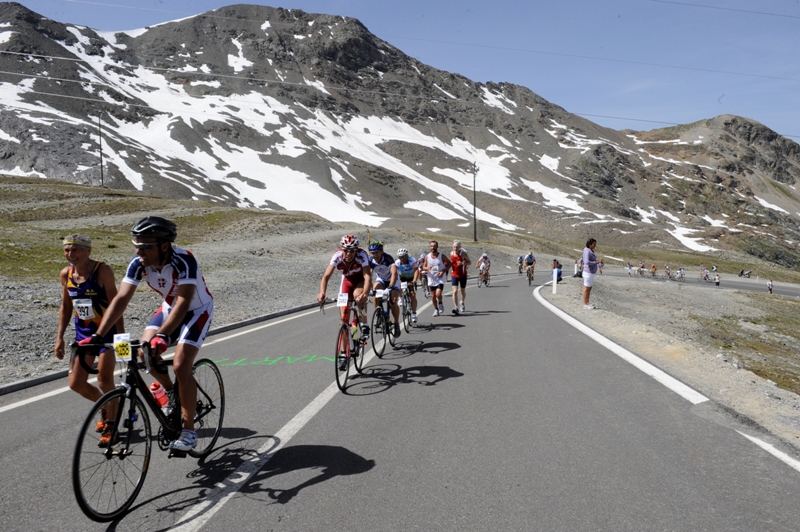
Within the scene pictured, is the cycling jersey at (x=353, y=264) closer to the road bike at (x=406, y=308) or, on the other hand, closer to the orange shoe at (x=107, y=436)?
the road bike at (x=406, y=308)

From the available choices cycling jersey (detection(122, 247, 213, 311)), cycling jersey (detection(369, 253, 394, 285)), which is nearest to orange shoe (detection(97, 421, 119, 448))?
cycling jersey (detection(122, 247, 213, 311))

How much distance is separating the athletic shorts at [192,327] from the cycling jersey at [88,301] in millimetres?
757

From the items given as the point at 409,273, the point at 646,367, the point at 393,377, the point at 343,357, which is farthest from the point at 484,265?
the point at 343,357

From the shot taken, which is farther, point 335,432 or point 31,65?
point 31,65

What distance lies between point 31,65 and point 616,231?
432 feet

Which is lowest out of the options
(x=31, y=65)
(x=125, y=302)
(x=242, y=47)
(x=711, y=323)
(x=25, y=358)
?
(x=711, y=323)

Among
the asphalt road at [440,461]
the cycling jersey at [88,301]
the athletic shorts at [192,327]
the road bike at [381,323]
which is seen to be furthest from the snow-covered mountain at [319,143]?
the athletic shorts at [192,327]

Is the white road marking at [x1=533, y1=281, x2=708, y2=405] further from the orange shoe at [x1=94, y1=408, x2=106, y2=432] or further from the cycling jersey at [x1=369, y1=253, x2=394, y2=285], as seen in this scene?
the orange shoe at [x1=94, y1=408, x2=106, y2=432]

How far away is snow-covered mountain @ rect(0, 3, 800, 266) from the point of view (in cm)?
10156

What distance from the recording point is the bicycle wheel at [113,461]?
141 inches

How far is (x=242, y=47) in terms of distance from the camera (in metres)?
179

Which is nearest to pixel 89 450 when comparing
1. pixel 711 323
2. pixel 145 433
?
pixel 145 433

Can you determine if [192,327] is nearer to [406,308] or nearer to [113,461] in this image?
[113,461]

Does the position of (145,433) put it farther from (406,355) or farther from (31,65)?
(31,65)
